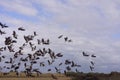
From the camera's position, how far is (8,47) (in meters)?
21.4

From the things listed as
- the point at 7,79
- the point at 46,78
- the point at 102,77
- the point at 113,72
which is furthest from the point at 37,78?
the point at 113,72

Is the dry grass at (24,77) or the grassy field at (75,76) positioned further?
the grassy field at (75,76)

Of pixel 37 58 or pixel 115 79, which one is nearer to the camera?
pixel 37 58

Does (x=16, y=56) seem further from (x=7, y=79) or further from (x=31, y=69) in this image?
(x=7, y=79)

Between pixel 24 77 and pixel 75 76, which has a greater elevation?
pixel 75 76

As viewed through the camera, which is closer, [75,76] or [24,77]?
[24,77]

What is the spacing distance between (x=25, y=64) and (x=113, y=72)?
856 inches

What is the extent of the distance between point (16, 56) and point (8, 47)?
0.73m

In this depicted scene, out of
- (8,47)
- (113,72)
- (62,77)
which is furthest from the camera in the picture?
(113,72)

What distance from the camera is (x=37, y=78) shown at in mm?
35031

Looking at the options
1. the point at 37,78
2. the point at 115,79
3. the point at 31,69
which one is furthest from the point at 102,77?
the point at 31,69

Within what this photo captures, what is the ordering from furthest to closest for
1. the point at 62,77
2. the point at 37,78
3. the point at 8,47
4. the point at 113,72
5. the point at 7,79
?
the point at 113,72
the point at 62,77
the point at 37,78
the point at 7,79
the point at 8,47

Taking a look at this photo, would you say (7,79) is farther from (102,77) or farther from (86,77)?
(102,77)

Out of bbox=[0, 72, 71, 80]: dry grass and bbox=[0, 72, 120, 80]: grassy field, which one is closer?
bbox=[0, 72, 71, 80]: dry grass
